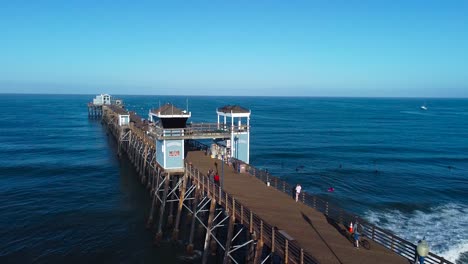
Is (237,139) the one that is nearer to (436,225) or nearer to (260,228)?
(260,228)

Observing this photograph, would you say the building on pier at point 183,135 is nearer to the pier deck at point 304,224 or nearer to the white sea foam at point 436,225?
the pier deck at point 304,224

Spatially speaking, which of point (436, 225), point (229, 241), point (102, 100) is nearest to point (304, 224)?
point (229, 241)

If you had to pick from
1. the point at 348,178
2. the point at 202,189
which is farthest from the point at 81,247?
the point at 348,178

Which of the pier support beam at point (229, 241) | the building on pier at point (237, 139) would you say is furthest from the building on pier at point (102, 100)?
the pier support beam at point (229, 241)

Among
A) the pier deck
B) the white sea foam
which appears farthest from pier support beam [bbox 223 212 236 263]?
the white sea foam

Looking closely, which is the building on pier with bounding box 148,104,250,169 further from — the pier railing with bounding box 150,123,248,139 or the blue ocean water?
the blue ocean water

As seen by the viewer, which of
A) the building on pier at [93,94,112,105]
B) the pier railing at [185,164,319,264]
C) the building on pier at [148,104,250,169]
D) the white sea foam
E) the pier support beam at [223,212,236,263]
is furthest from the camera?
the building on pier at [93,94,112,105]
